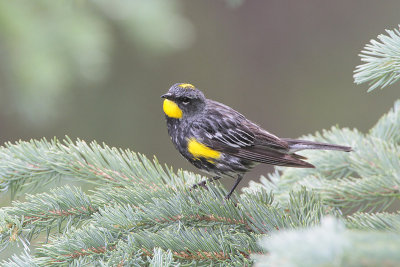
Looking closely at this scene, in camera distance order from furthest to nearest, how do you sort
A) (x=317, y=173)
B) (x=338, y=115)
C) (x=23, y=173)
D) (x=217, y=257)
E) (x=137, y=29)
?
(x=338, y=115) < (x=137, y=29) < (x=317, y=173) < (x=23, y=173) < (x=217, y=257)

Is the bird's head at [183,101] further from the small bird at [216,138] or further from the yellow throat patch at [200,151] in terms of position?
the yellow throat patch at [200,151]

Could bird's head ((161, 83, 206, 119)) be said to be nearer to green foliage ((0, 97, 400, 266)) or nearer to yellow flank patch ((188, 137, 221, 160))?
yellow flank patch ((188, 137, 221, 160))

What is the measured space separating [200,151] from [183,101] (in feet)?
1.28

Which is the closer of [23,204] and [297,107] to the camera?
[23,204]

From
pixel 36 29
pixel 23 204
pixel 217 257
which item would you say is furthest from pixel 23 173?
pixel 36 29

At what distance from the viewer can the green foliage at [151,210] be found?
1745 millimetres

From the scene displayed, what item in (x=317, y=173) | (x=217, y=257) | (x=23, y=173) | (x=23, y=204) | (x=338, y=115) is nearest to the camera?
(x=217, y=257)

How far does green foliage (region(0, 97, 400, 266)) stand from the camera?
68.7 inches

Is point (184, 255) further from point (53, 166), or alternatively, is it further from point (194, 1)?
point (194, 1)

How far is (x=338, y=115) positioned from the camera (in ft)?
28.3

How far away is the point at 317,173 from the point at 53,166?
1631mm

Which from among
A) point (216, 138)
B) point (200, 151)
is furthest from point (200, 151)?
point (216, 138)

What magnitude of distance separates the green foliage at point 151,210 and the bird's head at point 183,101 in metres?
0.60

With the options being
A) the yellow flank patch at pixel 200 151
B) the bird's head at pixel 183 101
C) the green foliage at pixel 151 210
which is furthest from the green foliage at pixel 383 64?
the bird's head at pixel 183 101
